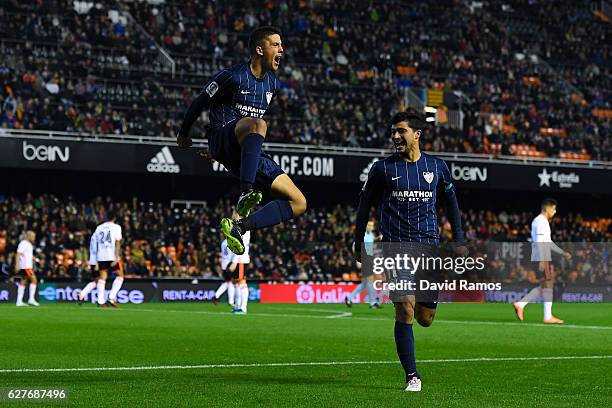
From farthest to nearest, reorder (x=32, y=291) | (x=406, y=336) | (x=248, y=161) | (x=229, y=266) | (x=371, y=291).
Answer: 1. (x=371, y=291)
2. (x=32, y=291)
3. (x=229, y=266)
4. (x=406, y=336)
5. (x=248, y=161)

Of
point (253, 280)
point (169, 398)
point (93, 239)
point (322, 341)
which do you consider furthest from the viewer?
point (253, 280)

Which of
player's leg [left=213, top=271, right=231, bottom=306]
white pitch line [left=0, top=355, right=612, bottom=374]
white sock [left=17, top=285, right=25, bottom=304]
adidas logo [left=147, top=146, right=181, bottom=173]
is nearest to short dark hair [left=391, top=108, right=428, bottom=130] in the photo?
white pitch line [left=0, top=355, right=612, bottom=374]

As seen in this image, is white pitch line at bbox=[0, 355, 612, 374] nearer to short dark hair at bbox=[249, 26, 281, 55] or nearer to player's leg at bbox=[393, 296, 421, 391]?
player's leg at bbox=[393, 296, 421, 391]

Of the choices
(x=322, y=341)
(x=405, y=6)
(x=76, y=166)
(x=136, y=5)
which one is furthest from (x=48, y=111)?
(x=322, y=341)

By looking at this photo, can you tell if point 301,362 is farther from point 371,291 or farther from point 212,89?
point 371,291

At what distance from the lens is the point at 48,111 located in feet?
129

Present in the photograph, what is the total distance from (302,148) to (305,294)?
6282mm

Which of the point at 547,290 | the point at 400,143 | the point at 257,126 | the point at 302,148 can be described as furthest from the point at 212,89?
the point at 302,148

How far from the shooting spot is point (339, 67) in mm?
47562

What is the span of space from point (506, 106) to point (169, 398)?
137 ft

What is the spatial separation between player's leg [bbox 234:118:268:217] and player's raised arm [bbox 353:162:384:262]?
3.89 ft

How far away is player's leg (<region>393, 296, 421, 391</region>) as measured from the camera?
10375 mm

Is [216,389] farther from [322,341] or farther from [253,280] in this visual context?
[253,280]

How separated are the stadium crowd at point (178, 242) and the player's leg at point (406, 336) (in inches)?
1061
